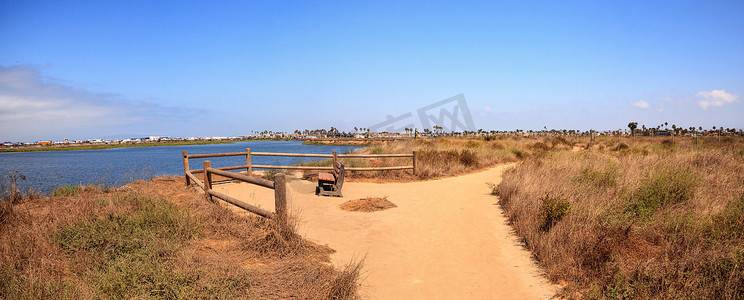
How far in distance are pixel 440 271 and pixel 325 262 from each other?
1729mm

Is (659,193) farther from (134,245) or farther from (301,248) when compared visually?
(134,245)

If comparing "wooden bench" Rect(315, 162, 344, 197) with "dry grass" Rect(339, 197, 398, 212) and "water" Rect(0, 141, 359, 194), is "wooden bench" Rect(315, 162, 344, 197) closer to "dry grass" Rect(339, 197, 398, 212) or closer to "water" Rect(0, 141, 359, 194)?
"dry grass" Rect(339, 197, 398, 212)

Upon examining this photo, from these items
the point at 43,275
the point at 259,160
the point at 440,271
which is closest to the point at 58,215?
the point at 43,275

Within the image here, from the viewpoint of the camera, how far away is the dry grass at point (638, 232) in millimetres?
3775

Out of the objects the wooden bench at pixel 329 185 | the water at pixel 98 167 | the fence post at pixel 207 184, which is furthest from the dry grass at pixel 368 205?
the water at pixel 98 167

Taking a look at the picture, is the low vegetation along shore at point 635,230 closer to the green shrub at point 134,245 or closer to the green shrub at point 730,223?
the green shrub at point 730,223

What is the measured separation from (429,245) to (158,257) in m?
4.19

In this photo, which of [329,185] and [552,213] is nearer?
[552,213]

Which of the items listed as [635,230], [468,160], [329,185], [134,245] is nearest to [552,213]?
[635,230]

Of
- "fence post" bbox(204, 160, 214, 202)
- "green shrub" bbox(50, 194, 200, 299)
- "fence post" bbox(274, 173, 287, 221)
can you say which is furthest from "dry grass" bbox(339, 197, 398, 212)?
"green shrub" bbox(50, 194, 200, 299)

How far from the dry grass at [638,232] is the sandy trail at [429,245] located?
Answer: 0.46m

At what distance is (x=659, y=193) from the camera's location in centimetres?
707

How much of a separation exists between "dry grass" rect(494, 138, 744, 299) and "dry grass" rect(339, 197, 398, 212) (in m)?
3.10

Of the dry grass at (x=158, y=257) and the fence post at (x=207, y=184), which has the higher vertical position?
the fence post at (x=207, y=184)
